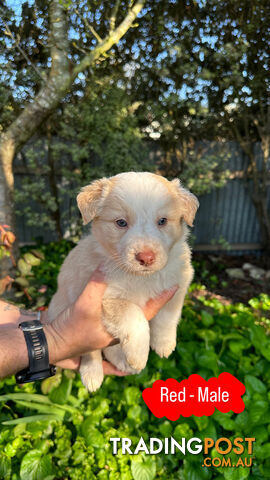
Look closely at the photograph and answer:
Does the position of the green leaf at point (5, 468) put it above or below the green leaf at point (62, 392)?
below

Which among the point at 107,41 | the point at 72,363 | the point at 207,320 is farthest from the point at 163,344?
the point at 107,41

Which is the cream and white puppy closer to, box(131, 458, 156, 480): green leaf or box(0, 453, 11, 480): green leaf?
box(131, 458, 156, 480): green leaf

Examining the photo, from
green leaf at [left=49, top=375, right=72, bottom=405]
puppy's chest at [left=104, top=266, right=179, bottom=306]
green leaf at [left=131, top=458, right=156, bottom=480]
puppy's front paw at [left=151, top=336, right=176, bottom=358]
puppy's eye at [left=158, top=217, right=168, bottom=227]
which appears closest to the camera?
puppy's eye at [left=158, top=217, right=168, bottom=227]

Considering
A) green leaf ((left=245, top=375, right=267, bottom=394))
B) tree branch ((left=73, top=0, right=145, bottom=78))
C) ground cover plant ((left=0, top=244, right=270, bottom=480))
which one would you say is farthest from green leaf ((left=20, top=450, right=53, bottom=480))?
tree branch ((left=73, top=0, right=145, bottom=78))

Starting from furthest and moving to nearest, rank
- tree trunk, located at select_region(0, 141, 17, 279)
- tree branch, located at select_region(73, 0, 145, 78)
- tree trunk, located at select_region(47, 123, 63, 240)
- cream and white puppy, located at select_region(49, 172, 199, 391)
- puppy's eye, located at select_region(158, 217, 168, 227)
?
tree trunk, located at select_region(47, 123, 63, 240), tree trunk, located at select_region(0, 141, 17, 279), tree branch, located at select_region(73, 0, 145, 78), puppy's eye, located at select_region(158, 217, 168, 227), cream and white puppy, located at select_region(49, 172, 199, 391)

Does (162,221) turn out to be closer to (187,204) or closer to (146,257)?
(187,204)

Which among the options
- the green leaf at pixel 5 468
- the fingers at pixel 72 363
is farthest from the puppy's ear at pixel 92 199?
the green leaf at pixel 5 468

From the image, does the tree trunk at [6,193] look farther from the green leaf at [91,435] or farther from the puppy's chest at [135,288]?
the puppy's chest at [135,288]
